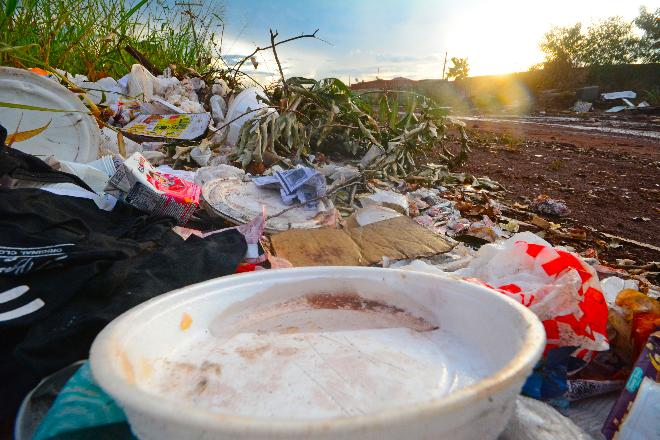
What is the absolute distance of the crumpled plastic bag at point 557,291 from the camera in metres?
1.17

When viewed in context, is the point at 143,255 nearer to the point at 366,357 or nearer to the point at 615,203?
the point at 366,357

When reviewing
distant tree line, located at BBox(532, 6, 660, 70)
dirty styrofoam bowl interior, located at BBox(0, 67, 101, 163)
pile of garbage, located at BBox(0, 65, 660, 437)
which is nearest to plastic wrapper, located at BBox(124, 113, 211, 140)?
pile of garbage, located at BBox(0, 65, 660, 437)

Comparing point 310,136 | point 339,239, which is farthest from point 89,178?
point 310,136

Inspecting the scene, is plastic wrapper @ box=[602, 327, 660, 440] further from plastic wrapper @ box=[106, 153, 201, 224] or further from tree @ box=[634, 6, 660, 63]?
tree @ box=[634, 6, 660, 63]

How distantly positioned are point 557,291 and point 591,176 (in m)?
3.91

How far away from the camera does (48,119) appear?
7.91 feet

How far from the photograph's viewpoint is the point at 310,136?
359 cm

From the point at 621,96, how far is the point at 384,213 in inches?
653

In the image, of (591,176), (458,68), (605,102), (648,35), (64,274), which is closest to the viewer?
(64,274)

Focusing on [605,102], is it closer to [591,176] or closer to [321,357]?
[591,176]

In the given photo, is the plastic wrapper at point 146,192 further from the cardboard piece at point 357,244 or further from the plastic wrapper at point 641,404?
the plastic wrapper at point 641,404

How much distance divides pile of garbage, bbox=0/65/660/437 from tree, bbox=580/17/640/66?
2872cm

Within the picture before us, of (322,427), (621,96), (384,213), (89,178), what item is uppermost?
(322,427)

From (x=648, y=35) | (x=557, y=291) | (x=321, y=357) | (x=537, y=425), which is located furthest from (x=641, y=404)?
(x=648, y=35)
